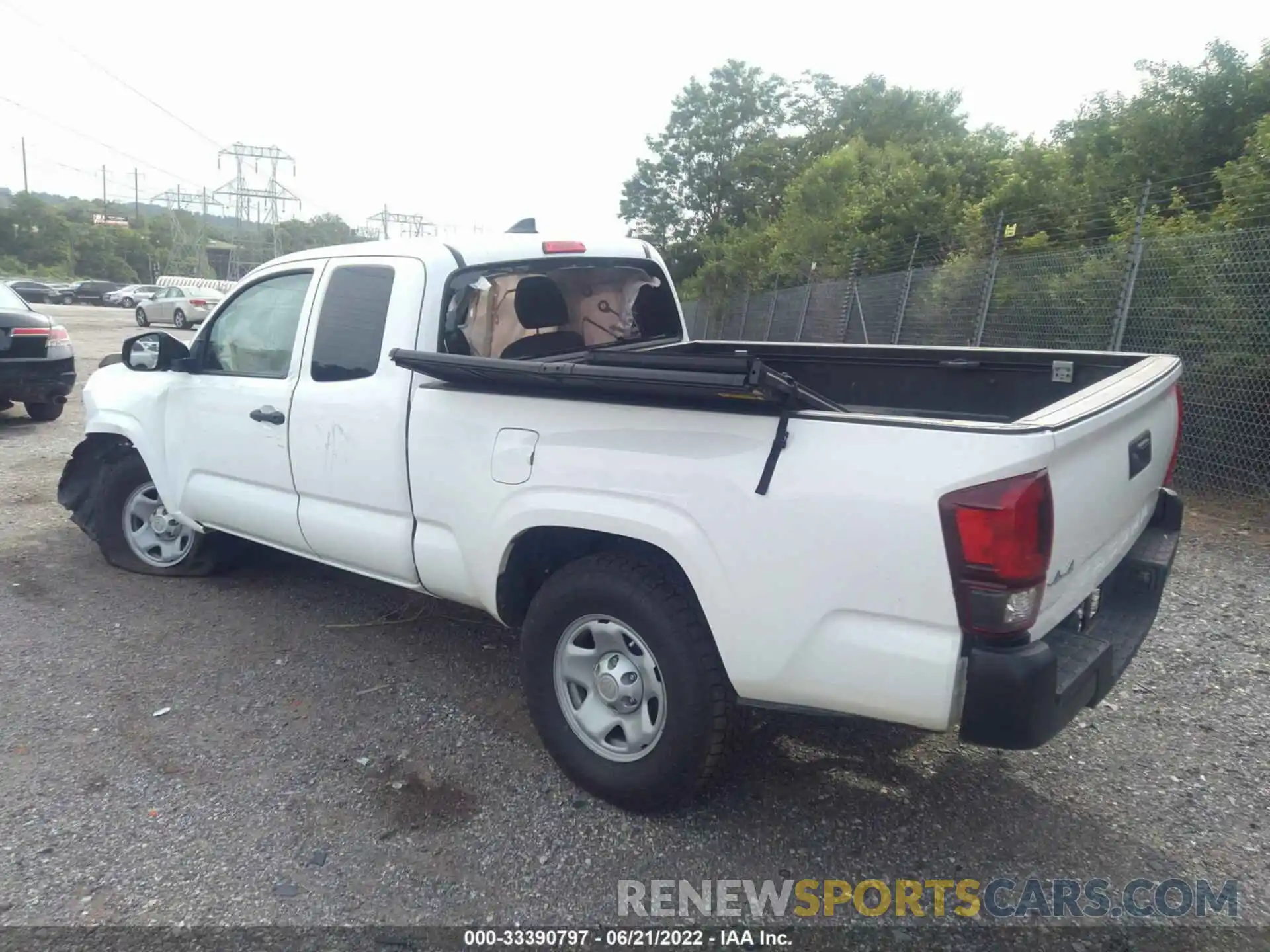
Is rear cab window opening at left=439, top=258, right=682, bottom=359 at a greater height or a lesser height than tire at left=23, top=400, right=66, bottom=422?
greater

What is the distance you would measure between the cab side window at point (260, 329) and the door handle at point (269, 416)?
0.18 m

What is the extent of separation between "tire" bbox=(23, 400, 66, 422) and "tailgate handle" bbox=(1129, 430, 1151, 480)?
11.3 meters

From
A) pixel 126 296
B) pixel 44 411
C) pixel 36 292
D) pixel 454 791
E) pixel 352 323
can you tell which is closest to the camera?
pixel 454 791

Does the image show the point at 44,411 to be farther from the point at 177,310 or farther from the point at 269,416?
the point at 177,310

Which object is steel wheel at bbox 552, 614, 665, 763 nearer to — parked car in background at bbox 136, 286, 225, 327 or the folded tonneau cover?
the folded tonneau cover

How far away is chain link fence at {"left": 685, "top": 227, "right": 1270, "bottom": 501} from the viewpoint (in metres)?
6.98

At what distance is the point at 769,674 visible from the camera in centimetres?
255

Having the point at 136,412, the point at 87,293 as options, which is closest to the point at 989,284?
the point at 136,412

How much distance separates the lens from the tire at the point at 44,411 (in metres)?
10.4

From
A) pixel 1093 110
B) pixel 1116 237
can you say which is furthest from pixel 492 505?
pixel 1093 110

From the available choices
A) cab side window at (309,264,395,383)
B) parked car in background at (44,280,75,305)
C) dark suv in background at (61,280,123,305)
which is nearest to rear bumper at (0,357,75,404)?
cab side window at (309,264,395,383)

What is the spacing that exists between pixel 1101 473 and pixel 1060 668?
0.58 m

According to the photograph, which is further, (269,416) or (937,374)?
(269,416)

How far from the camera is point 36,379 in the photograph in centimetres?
941
